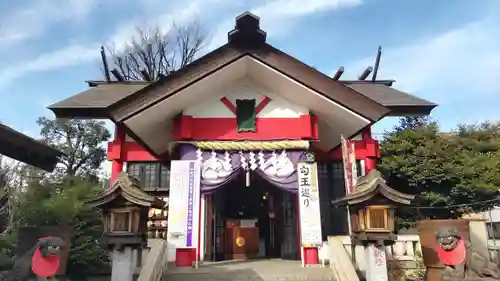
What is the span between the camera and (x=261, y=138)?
991 centimetres

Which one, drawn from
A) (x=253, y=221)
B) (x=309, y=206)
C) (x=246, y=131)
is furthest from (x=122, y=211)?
(x=253, y=221)

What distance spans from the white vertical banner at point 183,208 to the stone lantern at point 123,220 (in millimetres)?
2003

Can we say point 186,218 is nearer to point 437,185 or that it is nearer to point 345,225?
point 345,225

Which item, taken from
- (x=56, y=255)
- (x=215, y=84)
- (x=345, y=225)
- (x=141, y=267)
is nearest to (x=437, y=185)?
(x=345, y=225)

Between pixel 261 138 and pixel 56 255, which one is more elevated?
pixel 261 138

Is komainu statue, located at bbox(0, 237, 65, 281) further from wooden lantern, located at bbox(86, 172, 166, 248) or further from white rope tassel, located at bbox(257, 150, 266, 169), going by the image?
white rope tassel, located at bbox(257, 150, 266, 169)

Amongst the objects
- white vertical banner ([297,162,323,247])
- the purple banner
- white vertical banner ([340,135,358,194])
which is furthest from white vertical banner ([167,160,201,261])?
white vertical banner ([340,135,358,194])

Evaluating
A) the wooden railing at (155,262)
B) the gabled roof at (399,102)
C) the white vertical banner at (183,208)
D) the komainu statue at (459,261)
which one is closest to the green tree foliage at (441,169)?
the gabled roof at (399,102)

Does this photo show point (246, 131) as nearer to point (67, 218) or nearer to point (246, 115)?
point (246, 115)

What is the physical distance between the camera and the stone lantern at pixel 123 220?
648 cm

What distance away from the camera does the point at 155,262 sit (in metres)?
7.11

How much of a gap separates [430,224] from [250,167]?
427 centimetres

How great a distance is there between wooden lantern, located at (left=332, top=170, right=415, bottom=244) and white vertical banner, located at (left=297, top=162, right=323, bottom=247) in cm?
199

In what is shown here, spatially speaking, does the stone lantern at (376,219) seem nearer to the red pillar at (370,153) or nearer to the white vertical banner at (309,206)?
the white vertical banner at (309,206)
